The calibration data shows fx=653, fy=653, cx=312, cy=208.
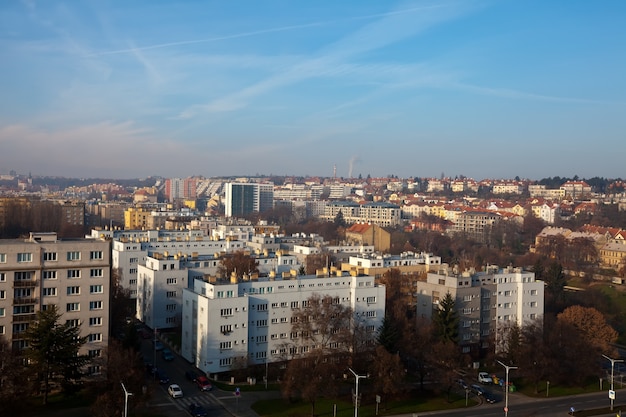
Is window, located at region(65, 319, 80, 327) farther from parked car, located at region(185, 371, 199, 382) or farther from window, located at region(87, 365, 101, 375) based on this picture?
parked car, located at region(185, 371, 199, 382)

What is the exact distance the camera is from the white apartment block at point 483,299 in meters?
27.9

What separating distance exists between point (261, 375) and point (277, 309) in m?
2.57

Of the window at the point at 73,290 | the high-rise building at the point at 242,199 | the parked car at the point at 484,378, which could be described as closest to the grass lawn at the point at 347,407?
the parked car at the point at 484,378

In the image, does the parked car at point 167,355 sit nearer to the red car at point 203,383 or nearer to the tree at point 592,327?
the red car at point 203,383

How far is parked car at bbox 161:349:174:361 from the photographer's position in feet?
83.0

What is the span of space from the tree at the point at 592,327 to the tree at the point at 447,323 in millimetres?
4905

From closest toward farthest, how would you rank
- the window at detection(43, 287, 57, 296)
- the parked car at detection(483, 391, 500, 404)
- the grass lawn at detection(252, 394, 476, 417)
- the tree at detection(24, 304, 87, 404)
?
the tree at detection(24, 304, 87, 404) → the grass lawn at detection(252, 394, 476, 417) → the window at detection(43, 287, 57, 296) → the parked car at detection(483, 391, 500, 404)

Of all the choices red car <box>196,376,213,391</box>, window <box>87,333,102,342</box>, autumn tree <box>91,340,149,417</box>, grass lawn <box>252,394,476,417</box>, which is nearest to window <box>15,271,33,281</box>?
window <box>87,333,102,342</box>

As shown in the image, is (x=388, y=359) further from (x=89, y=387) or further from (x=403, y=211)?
(x=403, y=211)

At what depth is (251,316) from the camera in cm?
2433

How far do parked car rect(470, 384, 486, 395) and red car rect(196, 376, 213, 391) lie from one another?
928 centimetres

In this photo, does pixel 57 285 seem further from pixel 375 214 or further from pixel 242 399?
pixel 375 214

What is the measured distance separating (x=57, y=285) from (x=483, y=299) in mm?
17547

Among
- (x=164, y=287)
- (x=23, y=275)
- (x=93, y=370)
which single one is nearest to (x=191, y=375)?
(x=93, y=370)
